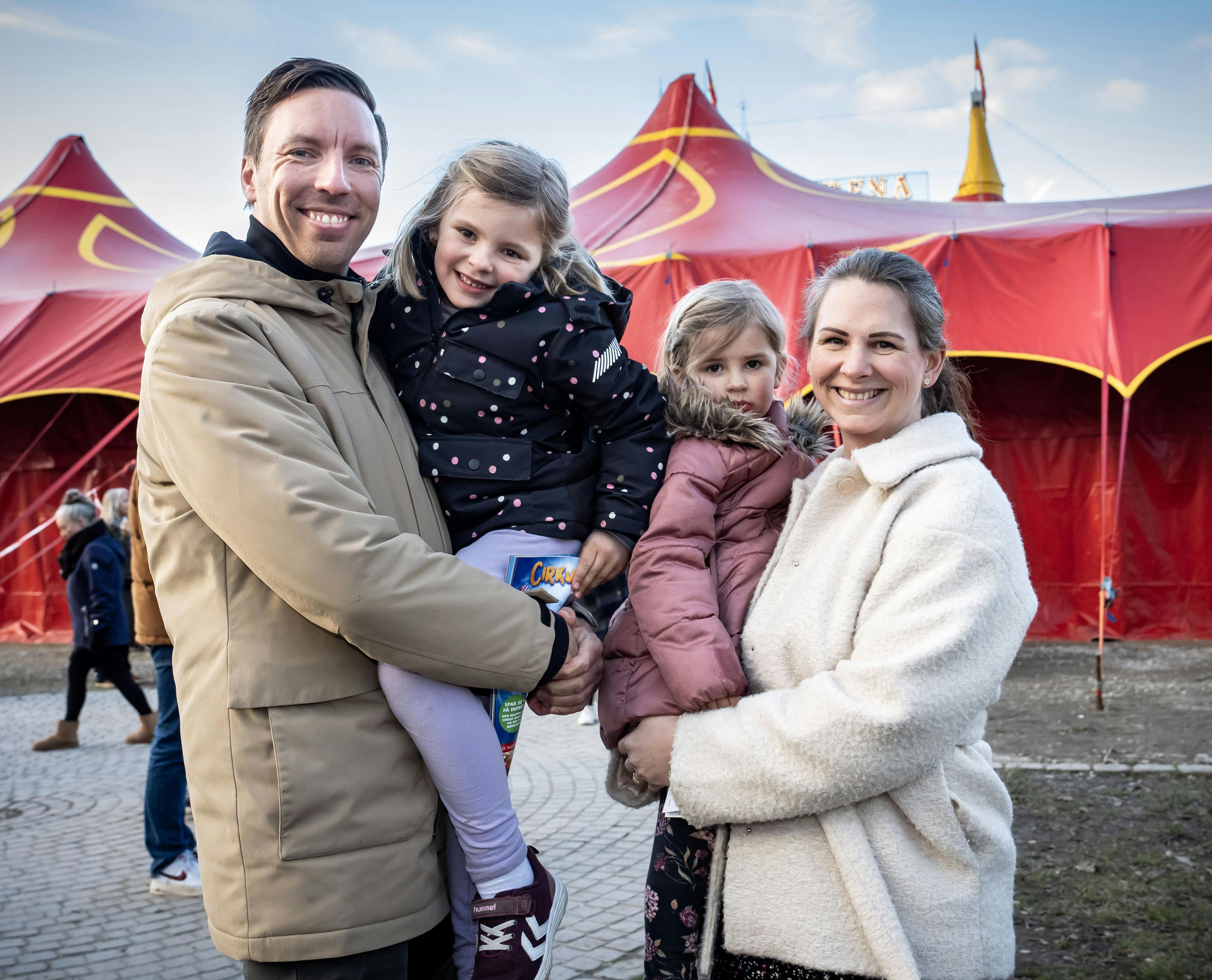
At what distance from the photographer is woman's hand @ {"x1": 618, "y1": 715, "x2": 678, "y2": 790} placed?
1.78m

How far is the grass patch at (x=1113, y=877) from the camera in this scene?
345cm

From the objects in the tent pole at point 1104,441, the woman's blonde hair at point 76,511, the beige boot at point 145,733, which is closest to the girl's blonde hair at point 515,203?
the tent pole at point 1104,441

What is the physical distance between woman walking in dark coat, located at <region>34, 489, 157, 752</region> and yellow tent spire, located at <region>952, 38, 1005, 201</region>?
12.3 m

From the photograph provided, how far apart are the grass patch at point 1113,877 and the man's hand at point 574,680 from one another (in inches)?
95.7

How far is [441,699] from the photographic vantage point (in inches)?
64.6

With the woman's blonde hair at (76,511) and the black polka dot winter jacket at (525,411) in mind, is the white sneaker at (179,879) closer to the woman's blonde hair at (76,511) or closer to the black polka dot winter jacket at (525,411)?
the black polka dot winter jacket at (525,411)

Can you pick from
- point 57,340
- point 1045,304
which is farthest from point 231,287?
point 57,340

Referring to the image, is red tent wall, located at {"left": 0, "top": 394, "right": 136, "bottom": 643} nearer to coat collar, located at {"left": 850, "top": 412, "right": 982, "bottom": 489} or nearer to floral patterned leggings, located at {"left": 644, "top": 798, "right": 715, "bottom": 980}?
floral patterned leggings, located at {"left": 644, "top": 798, "right": 715, "bottom": 980}

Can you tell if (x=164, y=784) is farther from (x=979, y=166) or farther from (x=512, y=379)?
(x=979, y=166)

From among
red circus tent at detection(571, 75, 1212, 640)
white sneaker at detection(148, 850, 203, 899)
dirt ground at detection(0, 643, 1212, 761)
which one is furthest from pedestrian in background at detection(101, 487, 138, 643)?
red circus tent at detection(571, 75, 1212, 640)

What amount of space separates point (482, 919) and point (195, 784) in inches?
21.0

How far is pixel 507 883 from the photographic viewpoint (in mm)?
1729

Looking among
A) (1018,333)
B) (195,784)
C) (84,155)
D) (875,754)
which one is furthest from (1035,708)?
(84,155)

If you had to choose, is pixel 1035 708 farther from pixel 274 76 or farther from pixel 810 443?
pixel 274 76
